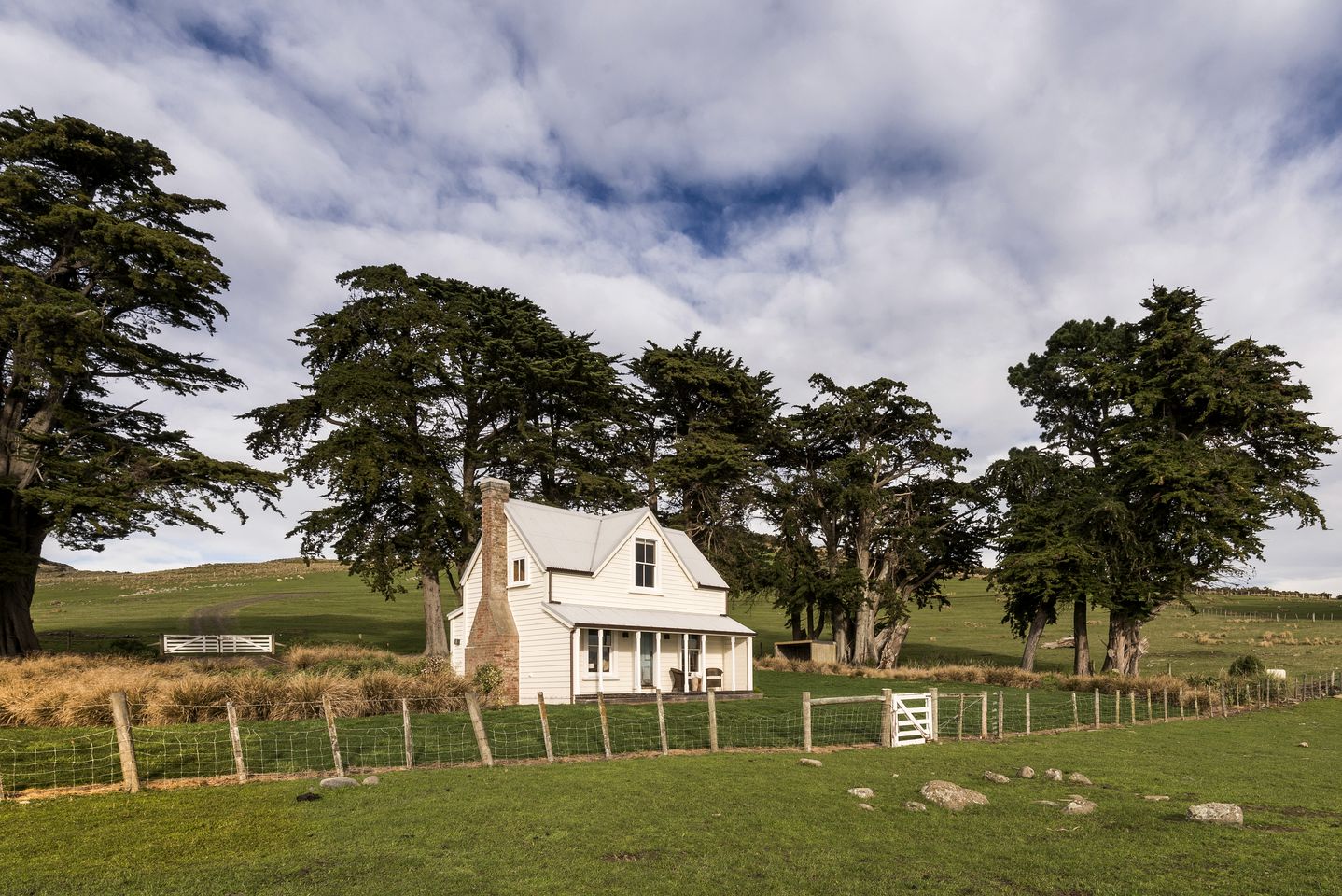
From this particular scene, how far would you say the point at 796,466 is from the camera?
5600 cm

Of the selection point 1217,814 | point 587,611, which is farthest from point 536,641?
point 1217,814

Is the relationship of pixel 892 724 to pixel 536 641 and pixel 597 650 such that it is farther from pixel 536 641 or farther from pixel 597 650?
pixel 536 641

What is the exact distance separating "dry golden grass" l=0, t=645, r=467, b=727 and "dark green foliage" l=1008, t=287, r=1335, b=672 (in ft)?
113

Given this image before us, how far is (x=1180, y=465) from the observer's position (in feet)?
134

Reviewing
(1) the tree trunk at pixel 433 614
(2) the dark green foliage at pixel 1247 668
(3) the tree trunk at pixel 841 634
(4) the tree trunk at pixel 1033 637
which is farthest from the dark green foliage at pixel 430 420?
(2) the dark green foliage at pixel 1247 668

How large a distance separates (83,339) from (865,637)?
4055 cm

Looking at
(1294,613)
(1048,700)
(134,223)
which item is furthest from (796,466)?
(1294,613)

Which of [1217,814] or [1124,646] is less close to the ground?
[1217,814]

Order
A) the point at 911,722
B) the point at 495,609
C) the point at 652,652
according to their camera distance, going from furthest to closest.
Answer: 1. the point at 652,652
2. the point at 495,609
3. the point at 911,722

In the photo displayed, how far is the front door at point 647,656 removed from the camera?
32812 millimetres

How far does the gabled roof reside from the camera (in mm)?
32438

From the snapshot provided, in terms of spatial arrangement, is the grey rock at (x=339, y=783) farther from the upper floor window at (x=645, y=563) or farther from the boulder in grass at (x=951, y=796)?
the upper floor window at (x=645, y=563)

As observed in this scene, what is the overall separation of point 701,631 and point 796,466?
78.5 ft

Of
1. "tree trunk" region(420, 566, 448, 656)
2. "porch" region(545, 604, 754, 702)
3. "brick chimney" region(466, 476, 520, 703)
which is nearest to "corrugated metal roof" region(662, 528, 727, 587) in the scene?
"porch" region(545, 604, 754, 702)
